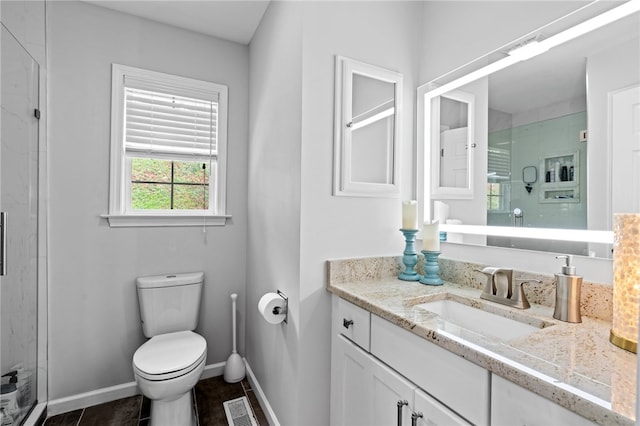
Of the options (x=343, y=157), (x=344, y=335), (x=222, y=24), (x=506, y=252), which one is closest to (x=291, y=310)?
(x=344, y=335)

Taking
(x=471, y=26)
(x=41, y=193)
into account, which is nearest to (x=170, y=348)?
(x=41, y=193)

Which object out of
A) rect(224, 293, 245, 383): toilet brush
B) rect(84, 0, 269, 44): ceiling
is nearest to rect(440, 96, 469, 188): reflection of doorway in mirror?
rect(84, 0, 269, 44): ceiling

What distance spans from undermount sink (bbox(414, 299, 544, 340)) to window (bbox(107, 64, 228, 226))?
1.64 meters

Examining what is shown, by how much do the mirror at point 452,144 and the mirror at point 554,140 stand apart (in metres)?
0.04

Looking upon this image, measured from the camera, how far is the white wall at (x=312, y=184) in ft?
4.90

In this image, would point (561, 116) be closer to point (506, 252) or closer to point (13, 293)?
point (506, 252)

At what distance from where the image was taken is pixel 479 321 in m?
1.25

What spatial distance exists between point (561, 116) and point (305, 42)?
3.72 ft

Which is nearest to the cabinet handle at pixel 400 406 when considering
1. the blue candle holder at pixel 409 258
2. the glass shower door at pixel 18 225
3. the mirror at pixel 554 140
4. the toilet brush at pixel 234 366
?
the blue candle holder at pixel 409 258

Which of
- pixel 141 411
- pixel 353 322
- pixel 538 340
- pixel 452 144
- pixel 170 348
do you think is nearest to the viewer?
pixel 538 340

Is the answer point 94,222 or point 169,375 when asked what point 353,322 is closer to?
point 169,375

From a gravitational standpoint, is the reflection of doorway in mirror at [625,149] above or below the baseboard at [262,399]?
above

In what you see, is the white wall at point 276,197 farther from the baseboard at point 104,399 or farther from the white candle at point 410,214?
the white candle at point 410,214

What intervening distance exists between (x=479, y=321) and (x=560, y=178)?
642 mm
